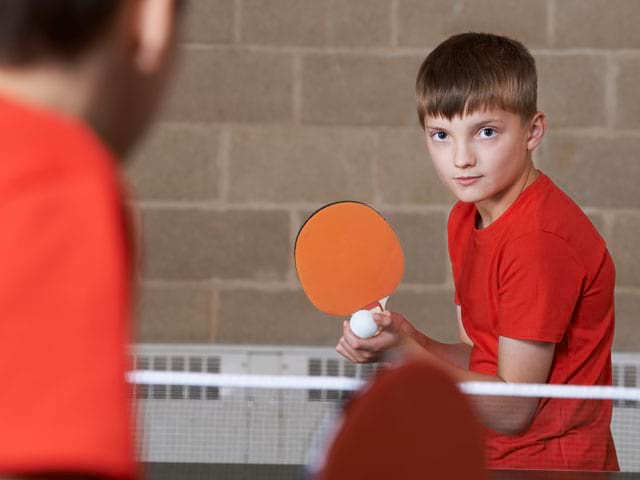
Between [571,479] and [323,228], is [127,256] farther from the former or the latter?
[323,228]

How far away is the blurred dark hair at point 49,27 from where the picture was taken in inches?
21.5

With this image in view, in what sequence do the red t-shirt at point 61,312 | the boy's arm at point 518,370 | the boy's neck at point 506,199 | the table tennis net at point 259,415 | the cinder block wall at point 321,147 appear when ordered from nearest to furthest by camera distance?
the red t-shirt at point 61,312 < the table tennis net at point 259,415 < the boy's arm at point 518,370 < the boy's neck at point 506,199 < the cinder block wall at point 321,147

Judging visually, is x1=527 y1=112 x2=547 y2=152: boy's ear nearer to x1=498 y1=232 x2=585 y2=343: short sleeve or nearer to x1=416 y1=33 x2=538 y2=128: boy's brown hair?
x1=416 y1=33 x2=538 y2=128: boy's brown hair

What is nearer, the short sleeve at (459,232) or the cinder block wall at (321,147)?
the short sleeve at (459,232)

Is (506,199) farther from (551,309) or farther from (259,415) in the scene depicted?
(259,415)

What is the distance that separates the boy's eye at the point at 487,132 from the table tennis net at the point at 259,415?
1.31ft

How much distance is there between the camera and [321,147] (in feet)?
9.50

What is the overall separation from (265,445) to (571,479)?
35 centimetres

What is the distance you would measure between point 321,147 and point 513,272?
137 centimetres

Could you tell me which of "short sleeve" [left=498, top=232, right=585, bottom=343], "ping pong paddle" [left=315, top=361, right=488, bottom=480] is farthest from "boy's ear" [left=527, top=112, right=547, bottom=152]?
"ping pong paddle" [left=315, top=361, right=488, bottom=480]

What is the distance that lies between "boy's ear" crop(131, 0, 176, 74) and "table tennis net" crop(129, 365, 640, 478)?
55 cm

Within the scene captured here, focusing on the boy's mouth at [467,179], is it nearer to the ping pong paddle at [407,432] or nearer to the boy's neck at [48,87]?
the ping pong paddle at [407,432]

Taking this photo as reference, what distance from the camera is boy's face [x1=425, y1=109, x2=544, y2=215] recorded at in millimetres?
1686

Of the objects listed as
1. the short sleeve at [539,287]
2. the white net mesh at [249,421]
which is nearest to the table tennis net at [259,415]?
the white net mesh at [249,421]
